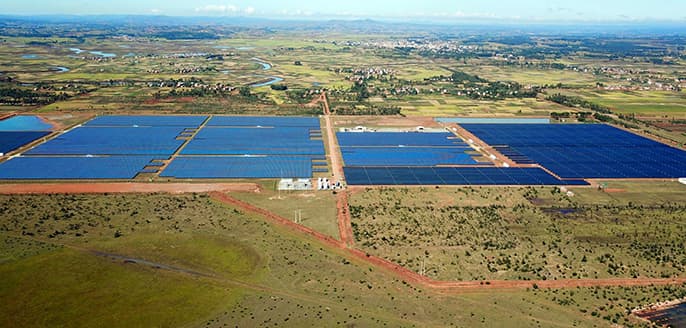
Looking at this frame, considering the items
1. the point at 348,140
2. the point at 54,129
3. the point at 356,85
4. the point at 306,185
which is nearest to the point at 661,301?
the point at 306,185

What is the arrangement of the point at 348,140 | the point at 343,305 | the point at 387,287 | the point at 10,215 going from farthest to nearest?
the point at 348,140
the point at 10,215
the point at 387,287
the point at 343,305

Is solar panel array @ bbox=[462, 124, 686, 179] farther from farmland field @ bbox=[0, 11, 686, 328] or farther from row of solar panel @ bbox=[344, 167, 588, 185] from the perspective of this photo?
row of solar panel @ bbox=[344, 167, 588, 185]

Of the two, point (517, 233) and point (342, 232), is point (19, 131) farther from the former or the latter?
point (517, 233)

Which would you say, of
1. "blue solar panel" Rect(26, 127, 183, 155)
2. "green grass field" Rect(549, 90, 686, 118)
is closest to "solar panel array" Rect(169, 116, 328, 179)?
"blue solar panel" Rect(26, 127, 183, 155)

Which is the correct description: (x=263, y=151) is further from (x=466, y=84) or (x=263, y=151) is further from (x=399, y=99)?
(x=466, y=84)

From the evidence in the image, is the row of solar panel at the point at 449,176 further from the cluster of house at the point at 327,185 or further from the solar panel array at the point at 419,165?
the cluster of house at the point at 327,185
